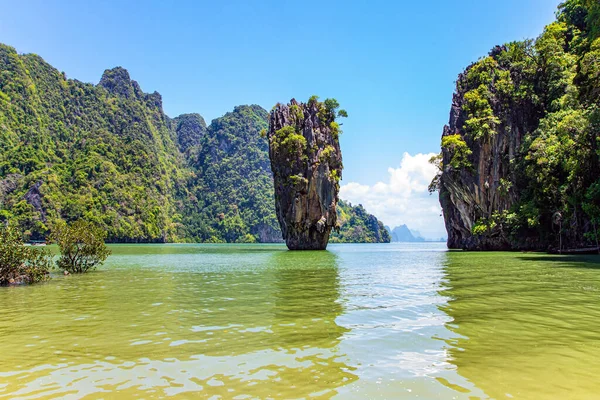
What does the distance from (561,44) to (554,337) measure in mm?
51001

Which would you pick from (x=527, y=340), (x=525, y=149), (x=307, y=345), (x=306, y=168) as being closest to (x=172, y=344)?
(x=307, y=345)

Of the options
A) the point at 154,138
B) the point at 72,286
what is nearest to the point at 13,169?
the point at 154,138

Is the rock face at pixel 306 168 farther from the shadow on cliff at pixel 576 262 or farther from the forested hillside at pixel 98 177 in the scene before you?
the forested hillside at pixel 98 177

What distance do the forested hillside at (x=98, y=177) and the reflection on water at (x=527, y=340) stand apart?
4258 inches

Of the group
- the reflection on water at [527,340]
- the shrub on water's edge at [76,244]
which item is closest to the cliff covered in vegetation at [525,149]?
the reflection on water at [527,340]

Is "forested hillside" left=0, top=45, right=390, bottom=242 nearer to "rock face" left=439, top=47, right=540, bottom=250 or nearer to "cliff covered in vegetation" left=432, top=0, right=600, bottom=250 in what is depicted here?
"rock face" left=439, top=47, right=540, bottom=250

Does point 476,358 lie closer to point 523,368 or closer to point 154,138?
point 523,368

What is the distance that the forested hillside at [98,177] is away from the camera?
108438 millimetres

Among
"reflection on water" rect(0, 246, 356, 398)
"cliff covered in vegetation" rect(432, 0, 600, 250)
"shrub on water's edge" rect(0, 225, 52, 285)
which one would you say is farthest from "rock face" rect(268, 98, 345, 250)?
"reflection on water" rect(0, 246, 356, 398)

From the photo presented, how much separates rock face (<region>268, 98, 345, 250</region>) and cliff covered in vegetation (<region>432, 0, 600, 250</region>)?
15.7 m

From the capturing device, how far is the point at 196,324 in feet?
30.0

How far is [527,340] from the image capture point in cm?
720

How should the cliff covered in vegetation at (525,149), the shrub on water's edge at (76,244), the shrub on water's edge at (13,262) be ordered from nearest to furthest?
the shrub on water's edge at (13,262)
the shrub on water's edge at (76,244)
the cliff covered in vegetation at (525,149)

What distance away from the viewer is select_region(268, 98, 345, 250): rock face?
188ft
